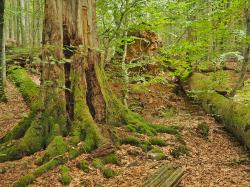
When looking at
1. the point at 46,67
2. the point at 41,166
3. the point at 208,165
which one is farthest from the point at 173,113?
the point at 41,166

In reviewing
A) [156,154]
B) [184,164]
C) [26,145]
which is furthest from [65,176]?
[184,164]

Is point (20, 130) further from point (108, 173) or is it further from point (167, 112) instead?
point (167, 112)

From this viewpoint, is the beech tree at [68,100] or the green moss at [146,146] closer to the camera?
the beech tree at [68,100]

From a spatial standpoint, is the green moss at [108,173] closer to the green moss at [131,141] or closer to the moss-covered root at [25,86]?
the green moss at [131,141]

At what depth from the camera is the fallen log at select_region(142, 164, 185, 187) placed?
521 cm

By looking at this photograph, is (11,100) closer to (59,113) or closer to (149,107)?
(149,107)

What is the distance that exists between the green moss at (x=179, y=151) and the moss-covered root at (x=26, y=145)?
3130 mm

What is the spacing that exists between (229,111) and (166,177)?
509 centimetres

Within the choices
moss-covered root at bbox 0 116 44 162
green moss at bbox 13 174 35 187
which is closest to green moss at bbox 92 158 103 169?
green moss at bbox 13 174 35 187

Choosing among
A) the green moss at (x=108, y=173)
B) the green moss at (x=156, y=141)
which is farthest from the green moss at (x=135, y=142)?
the green moss at (x=108, y=173)

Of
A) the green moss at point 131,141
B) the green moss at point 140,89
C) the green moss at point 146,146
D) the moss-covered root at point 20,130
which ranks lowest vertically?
the green moss at point 146,146

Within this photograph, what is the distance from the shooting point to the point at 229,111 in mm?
9734

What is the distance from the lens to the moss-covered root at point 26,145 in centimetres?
658

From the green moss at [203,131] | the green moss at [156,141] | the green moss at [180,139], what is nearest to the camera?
the green moss at [156,141]
